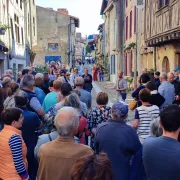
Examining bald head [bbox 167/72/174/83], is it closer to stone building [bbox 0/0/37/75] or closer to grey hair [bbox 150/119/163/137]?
grey hair [bbox 150/119/163/137]

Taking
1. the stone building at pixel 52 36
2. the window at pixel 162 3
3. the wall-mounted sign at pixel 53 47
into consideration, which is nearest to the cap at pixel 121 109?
the window at pixel 162 3

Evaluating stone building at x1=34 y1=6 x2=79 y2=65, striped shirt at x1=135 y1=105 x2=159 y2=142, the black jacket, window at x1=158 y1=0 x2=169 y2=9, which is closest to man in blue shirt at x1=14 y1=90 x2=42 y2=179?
striped shirt at x1=135 y1=105 x2=159 y2=142

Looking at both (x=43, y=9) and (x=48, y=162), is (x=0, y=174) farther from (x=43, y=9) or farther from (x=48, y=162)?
(x=43, y=9)

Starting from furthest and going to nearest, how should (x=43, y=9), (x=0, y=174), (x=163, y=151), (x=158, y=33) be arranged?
(x=43, y=9), (x=158, y=33), (x=0, y=174), (x=163, y=151)

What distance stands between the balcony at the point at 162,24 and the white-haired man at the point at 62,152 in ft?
31.5

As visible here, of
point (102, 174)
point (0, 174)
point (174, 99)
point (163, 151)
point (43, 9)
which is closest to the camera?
point (102, 174)

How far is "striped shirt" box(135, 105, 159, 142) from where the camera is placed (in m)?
5.02

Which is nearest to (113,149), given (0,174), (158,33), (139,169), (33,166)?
(139,169)

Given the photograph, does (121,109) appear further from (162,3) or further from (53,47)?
(53,47)

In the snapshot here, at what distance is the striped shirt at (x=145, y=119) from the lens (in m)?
5.02

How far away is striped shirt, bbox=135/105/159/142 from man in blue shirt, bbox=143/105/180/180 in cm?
183

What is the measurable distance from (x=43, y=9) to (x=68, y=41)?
16.9ft

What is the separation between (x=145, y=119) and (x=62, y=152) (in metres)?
2.28

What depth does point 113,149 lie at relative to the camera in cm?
392
